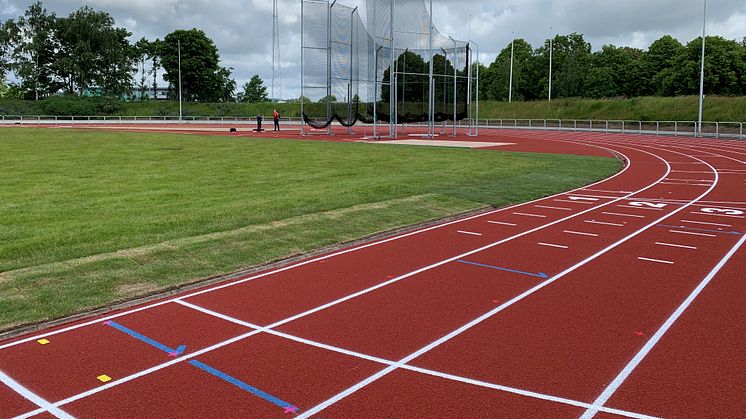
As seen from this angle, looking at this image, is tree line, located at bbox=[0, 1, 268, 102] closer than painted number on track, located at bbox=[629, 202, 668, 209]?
No

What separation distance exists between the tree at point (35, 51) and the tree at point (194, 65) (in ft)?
47.3

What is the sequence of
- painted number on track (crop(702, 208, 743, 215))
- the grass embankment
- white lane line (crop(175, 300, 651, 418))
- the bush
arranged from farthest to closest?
1. the bush
2. the grass embankment
3. painted number on track (crop(702, 208, 743, 215))
4. white lane line (crop(175, 300, 651, 418))

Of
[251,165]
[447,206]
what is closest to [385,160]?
[251,165]

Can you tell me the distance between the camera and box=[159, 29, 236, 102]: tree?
3634 inches

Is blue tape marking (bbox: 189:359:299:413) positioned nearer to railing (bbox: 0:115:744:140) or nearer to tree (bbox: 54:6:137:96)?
railing (bbox: 0:115:744:140)

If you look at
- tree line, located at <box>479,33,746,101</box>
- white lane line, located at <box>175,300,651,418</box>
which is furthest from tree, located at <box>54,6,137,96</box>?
white lane line, located at <box>175,300,651,418</box>

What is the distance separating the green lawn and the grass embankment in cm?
3304

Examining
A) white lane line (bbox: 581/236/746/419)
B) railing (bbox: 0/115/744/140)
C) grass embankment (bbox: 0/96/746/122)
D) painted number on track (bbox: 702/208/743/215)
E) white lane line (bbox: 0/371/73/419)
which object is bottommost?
white lane line (bbox: 0/371/73/419)

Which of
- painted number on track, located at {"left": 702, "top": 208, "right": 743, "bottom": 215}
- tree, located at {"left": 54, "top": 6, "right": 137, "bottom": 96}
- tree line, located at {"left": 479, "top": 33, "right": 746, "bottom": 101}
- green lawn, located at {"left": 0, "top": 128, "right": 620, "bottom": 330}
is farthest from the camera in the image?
tree, located at {"left": 54, "top": 6, "right": 137, "bottom": 96}

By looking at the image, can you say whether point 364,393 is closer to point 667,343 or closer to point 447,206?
point 667,343

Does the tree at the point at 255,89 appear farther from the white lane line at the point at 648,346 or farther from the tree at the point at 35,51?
the white lane line at the point at 648,346

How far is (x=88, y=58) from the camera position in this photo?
86.6 metres

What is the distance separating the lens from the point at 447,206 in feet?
44.9

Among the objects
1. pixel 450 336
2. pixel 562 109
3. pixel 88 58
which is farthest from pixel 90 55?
pixel 450 336
